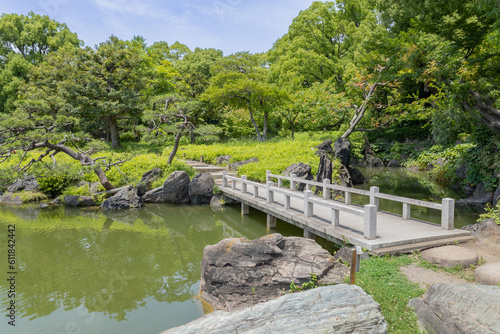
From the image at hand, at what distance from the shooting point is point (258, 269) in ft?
19.2

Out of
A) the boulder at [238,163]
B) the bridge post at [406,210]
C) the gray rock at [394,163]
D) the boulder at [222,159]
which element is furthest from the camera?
the gray rock at [394,163]

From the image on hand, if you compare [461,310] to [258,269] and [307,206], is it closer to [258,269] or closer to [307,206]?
[258,269]

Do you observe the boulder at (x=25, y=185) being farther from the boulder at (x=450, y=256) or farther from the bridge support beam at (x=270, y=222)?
the boulder at (x=450, y=256)

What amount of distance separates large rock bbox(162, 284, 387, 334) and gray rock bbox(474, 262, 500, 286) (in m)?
2.08

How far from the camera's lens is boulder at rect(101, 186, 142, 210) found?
13.6 metres

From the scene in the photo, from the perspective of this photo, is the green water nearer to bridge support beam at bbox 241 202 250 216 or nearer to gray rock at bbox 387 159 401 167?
bridge support beam at bbox 241 202 250 216

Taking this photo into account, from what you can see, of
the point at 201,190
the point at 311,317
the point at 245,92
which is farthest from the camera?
the point at 245,92

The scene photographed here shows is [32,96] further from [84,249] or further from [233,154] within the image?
[84,249]

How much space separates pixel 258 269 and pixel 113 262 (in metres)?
4.20

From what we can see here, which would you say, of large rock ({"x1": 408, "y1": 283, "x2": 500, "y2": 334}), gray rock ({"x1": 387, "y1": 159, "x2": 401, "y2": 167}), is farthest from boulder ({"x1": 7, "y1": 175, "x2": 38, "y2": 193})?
gray rock ({"x1": 387, "y1": 159, "x2": 401, "y2": 167})

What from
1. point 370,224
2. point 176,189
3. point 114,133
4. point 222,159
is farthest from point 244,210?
point 114,133

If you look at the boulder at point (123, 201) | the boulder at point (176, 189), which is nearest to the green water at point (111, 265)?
the boulder at point (123, 201)

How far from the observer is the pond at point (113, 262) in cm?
565

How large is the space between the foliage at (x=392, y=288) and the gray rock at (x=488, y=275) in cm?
A: 91
